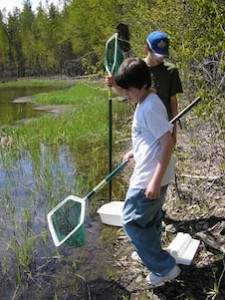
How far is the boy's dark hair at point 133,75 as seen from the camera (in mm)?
2615

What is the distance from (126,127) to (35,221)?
5.11m

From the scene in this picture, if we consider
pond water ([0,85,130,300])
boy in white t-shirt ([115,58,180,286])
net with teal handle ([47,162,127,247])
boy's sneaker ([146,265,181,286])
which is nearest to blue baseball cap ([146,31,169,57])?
boy in white t-shirt ([115,58,180,286])

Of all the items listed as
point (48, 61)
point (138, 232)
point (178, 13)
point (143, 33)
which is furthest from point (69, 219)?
point (48, 61)

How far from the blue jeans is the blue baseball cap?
111cm

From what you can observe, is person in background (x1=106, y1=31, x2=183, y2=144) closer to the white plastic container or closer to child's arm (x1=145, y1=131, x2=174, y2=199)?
child's arm (x1=145, y1=131, x2=174, y2=199)

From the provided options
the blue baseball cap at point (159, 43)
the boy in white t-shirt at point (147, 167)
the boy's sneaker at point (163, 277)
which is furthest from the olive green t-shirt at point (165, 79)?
the boy's sneaker at point (163, 277)

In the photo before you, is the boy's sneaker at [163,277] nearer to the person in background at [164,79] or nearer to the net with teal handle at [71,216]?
the net with teal handle at [71,216]

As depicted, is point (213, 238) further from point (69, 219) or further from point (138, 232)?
point (69, 219)

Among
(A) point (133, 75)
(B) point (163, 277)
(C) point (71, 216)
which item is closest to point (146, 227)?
(B) point (163, 277)

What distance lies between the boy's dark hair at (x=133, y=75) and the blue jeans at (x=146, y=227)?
689mm

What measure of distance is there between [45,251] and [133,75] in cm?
208

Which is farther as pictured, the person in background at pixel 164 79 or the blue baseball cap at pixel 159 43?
the person in background at pixel 164 79

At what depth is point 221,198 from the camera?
4020mm

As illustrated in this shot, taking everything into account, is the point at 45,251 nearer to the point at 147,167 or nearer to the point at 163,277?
the point at 163,277
